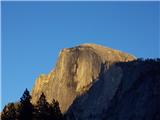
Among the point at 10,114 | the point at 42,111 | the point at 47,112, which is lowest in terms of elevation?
the point at 47,112

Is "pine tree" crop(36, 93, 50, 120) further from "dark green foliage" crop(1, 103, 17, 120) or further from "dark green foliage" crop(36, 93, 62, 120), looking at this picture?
"dark green foliage" crop(1, 103, 17, 120)

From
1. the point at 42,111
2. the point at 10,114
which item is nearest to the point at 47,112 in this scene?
the point at 42,111

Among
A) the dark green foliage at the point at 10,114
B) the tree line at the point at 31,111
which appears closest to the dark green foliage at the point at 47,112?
the tree line at the point at 31,111

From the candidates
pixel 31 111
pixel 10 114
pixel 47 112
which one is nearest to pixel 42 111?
pixel 47 112

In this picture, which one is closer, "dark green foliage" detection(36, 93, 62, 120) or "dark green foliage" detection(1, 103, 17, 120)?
"dark green foliage" detection(36, 93, 62, 120)

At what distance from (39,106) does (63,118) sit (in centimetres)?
225

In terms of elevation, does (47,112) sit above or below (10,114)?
below

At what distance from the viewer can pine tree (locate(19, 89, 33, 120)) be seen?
156 ft

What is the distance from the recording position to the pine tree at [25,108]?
47500 millimetres

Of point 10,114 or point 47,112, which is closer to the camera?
point 47,112

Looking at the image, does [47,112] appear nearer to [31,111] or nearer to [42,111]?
[42,111]

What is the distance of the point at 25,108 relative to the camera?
157 ft

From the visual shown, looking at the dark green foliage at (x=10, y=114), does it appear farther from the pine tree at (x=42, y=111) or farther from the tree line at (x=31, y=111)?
the pine tree at (x=42, y=111)

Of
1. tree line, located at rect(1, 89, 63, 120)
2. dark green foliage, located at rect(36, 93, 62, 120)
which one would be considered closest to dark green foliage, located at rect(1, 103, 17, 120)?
tree line, located at rect(1, 89, 63, 120)
